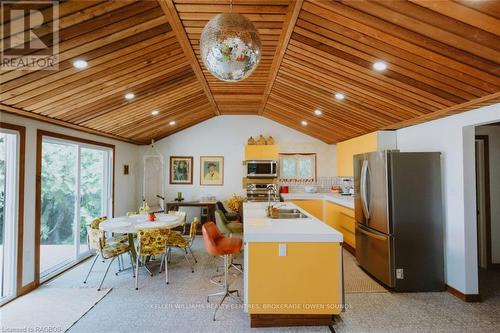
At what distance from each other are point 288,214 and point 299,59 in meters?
2.06

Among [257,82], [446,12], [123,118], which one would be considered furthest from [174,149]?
[446,12]

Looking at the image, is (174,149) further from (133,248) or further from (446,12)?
(446,12)

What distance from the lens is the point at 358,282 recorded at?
3543 millimetres

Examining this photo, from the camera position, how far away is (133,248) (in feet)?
13.0

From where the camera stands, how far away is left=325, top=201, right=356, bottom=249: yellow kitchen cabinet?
4.70m

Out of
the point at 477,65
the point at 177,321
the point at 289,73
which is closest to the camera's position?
the point at 477,65

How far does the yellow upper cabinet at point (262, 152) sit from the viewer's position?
6.24 m

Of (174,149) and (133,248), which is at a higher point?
(174,149)

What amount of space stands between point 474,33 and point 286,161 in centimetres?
499

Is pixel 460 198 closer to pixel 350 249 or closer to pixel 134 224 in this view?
pixel 350 249

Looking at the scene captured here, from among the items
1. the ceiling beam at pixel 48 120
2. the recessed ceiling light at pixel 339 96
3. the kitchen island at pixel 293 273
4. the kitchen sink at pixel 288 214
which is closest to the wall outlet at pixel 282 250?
the kitchen island at pixel 293 273

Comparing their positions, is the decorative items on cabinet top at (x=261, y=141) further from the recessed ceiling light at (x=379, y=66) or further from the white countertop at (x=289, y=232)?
the recessed ceiling light at (x=379, y=66)

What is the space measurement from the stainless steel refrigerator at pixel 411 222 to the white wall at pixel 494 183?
60.9 inches

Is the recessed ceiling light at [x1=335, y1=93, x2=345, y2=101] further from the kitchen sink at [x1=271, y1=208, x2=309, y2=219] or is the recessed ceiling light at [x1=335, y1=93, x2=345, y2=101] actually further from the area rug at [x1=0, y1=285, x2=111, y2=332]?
the area rug at [x1=0, y1=285, x2=111, y2=332]
